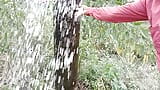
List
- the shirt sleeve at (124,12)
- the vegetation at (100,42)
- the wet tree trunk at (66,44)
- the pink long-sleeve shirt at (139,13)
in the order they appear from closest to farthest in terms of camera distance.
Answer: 1. the pink long-sleeve shirt at (139,13)
2. the shirt sleeve at (124,12)
3. the wet tree trunk at (66,44)
4. the vegetation at (100,42)

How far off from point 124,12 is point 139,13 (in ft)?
0.34

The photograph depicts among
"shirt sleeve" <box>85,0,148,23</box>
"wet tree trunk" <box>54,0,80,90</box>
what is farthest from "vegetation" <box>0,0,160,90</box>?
"shirt sleeve" <box>85,0,148,23</box>

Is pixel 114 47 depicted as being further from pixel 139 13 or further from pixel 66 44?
pixel 139 13

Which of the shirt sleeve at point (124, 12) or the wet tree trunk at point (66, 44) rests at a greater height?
the shirt sleeve at point (124, 12)

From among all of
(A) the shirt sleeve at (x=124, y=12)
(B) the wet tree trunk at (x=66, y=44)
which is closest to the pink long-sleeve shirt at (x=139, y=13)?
(A) the shirt sleeve at (x=124, y=12)

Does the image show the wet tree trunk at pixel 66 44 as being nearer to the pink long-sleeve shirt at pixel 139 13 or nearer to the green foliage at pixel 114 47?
the pink long-sleeve shirt at pixel 139 13

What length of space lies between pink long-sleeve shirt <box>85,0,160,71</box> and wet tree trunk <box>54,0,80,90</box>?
1.17 feet

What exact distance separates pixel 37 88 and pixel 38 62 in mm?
337

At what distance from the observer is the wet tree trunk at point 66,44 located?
115 inches

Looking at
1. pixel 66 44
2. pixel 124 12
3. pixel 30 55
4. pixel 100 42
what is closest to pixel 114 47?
A: pixel 100 42

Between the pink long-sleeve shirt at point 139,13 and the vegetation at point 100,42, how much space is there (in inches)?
42.2

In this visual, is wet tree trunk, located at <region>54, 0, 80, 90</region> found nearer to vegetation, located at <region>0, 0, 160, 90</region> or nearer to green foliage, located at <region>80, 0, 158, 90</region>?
vegetation, located at <region>0, 0, 160, 90</region>

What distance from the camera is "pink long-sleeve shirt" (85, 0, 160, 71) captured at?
2.21 m

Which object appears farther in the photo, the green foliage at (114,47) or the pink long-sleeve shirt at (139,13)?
the green foliage at (114,47)
